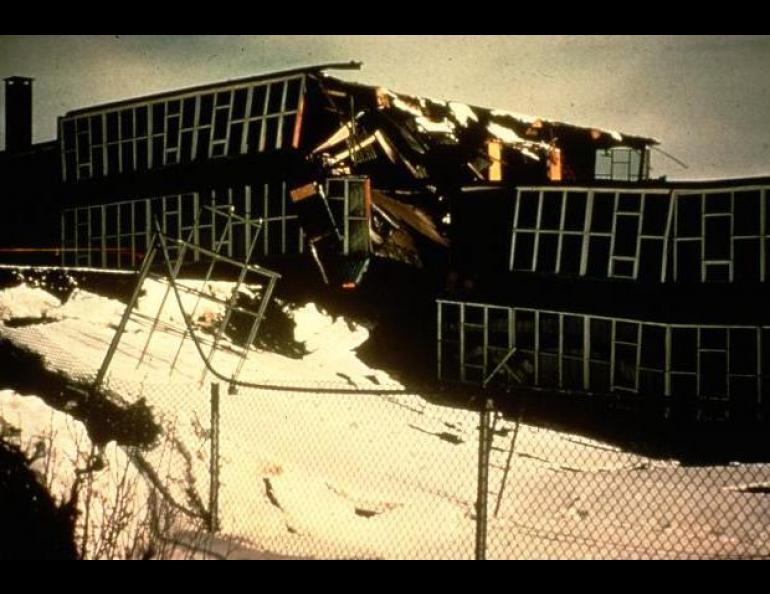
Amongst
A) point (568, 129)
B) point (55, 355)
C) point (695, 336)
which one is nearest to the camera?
point (55, 355)

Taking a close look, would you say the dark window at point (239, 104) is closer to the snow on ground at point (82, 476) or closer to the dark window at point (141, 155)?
the dark window at point (141, 155)

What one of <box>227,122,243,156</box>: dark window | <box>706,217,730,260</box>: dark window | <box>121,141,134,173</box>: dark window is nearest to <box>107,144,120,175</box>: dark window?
<box>121,141,134,173</box>: dark window

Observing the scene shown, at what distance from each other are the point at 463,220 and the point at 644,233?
5.16 metres

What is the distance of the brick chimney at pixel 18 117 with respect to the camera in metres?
30.8

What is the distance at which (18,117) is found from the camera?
31.4m

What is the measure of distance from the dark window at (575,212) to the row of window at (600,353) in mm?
2330

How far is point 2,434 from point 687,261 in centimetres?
1571

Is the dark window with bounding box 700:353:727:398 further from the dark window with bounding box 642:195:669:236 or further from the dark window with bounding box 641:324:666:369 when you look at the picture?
the dark window with bounding box 642:195:669:236

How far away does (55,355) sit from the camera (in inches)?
416

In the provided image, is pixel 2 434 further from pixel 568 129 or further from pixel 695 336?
pixel 568 129

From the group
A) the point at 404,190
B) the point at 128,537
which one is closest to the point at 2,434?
the point at 128,537

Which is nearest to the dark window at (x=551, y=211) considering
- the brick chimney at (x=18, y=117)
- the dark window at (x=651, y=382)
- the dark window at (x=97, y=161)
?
the dark window at (x=651, y=382)

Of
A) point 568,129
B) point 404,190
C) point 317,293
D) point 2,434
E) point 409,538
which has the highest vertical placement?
point 568,129

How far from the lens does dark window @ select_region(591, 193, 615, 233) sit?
18.9 metres
